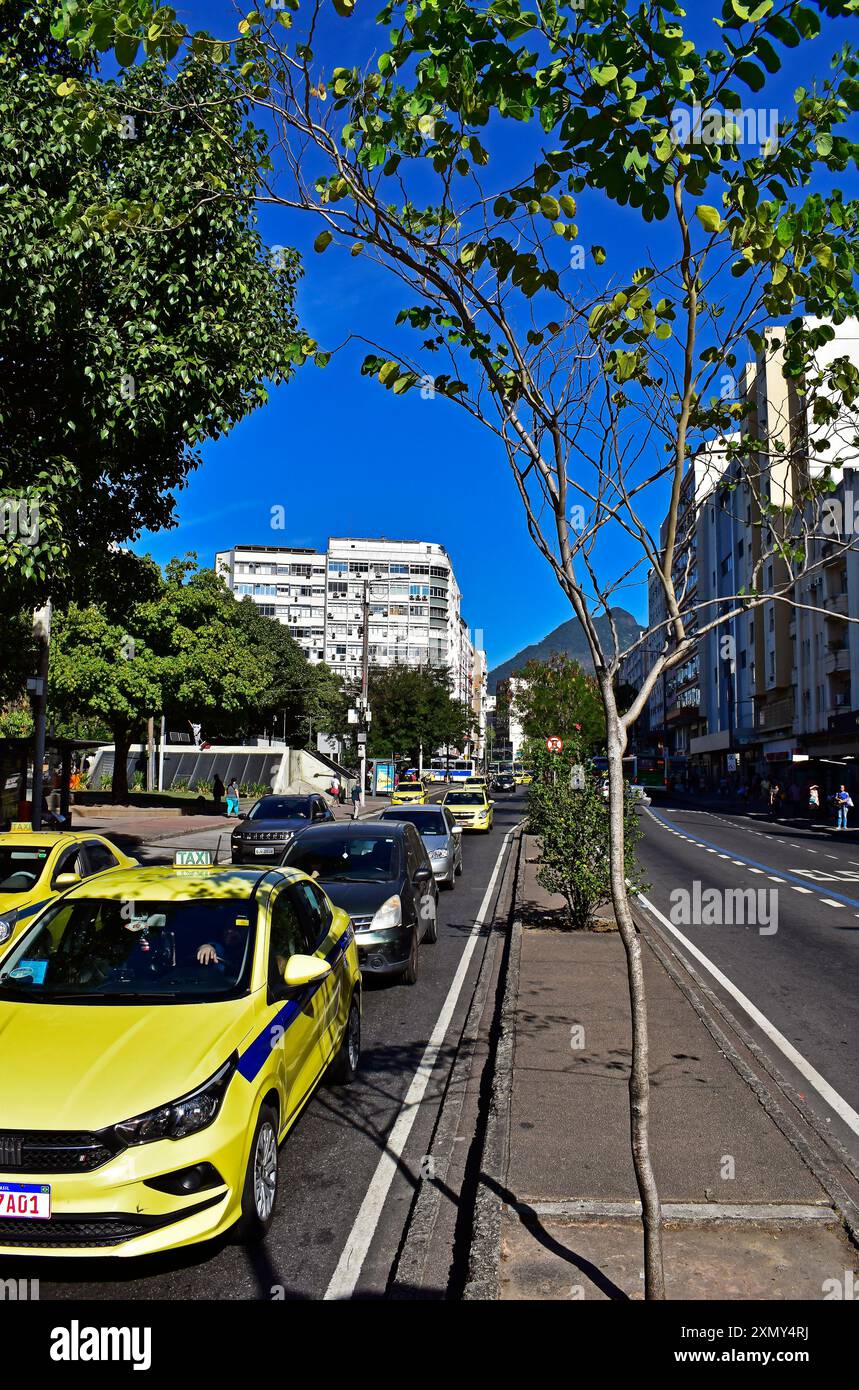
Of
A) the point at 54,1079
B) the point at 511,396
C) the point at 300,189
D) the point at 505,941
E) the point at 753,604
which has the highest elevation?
the point at 300,189

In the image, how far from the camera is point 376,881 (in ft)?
33.7

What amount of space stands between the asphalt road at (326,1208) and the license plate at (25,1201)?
0.58ft

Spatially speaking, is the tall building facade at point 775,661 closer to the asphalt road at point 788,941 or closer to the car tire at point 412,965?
the asphalt road at point 788,941

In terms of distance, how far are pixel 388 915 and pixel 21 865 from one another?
3.37 m

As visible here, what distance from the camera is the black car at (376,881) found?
9.59 meters

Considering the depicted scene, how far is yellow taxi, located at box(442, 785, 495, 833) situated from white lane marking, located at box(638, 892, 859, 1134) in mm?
19570

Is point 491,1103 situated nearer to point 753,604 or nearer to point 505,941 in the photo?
point 753,604

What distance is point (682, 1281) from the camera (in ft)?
13.4

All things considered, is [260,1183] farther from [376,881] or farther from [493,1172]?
[376,881]

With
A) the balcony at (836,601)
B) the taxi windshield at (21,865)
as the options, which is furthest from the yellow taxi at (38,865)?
the balcony at (836,601)

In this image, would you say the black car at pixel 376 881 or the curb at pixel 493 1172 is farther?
the black car at pixel 376 881

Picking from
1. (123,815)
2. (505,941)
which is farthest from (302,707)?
(505,941)
